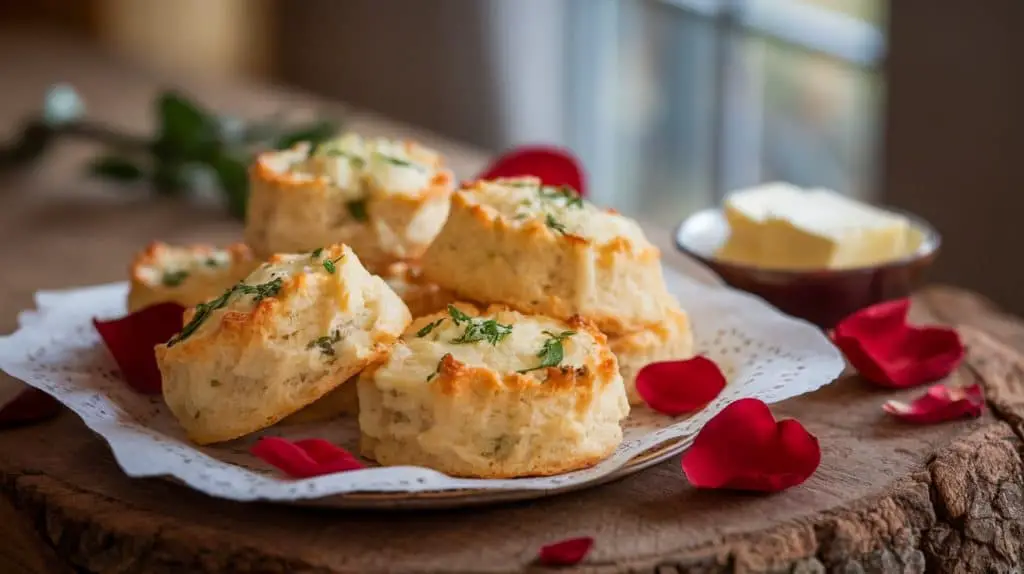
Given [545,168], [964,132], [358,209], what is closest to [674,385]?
[358,209]

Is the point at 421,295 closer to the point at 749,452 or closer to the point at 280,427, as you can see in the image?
the point at 280,427

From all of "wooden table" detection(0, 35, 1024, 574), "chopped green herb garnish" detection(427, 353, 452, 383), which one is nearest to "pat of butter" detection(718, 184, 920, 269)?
"wooden table" detection(0, 35, 1024, 574)

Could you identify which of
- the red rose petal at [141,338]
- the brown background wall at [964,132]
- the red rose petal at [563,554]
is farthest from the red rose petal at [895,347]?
the brown background wall at [964,132]

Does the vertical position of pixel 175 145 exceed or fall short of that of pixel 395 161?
it falls short

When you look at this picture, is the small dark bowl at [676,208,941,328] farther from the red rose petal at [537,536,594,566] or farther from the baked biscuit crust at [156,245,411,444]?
the red rose petal at [537,536,594,566]

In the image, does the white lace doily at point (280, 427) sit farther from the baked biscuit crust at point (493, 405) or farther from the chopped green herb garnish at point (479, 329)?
the chopped green herb garnish at point (479, 329)

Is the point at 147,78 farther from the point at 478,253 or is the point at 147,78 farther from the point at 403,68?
the point at 478,253
